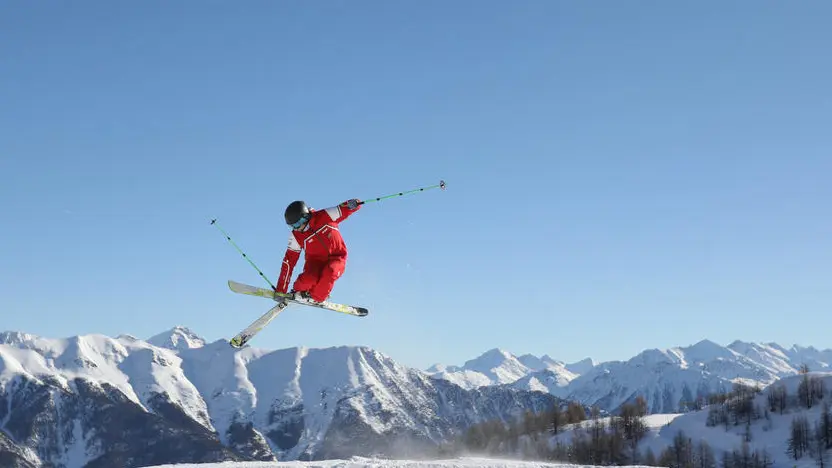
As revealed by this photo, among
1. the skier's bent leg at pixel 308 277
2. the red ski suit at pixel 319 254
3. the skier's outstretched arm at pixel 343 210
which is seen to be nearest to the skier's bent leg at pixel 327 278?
the red ski suit at pixel 319 254

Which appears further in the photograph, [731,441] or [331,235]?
[731,441]

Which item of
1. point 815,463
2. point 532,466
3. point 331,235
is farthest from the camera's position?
point 815,463

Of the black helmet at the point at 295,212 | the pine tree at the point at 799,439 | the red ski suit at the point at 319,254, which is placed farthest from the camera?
the pine tree at the point at 799,439

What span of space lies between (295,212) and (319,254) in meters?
1.35

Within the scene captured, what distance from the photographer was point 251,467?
952 inches

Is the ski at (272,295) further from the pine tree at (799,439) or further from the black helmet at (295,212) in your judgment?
the pine tree at (799,439)

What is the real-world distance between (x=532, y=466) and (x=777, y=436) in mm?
194344

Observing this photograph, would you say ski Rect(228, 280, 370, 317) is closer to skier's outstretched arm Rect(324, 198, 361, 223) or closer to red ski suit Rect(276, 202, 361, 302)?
red ski suit Rect(276, 202, 361, 302)

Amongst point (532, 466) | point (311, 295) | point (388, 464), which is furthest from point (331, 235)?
point (532, 466)


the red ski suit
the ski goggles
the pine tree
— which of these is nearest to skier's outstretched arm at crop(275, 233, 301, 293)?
the red ski suit

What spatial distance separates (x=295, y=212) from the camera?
1878cm

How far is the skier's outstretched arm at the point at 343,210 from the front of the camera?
1941 cm

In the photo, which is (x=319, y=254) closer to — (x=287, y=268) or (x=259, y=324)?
(x=287, y=268)

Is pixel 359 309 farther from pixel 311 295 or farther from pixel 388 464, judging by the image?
pixel 388 464
